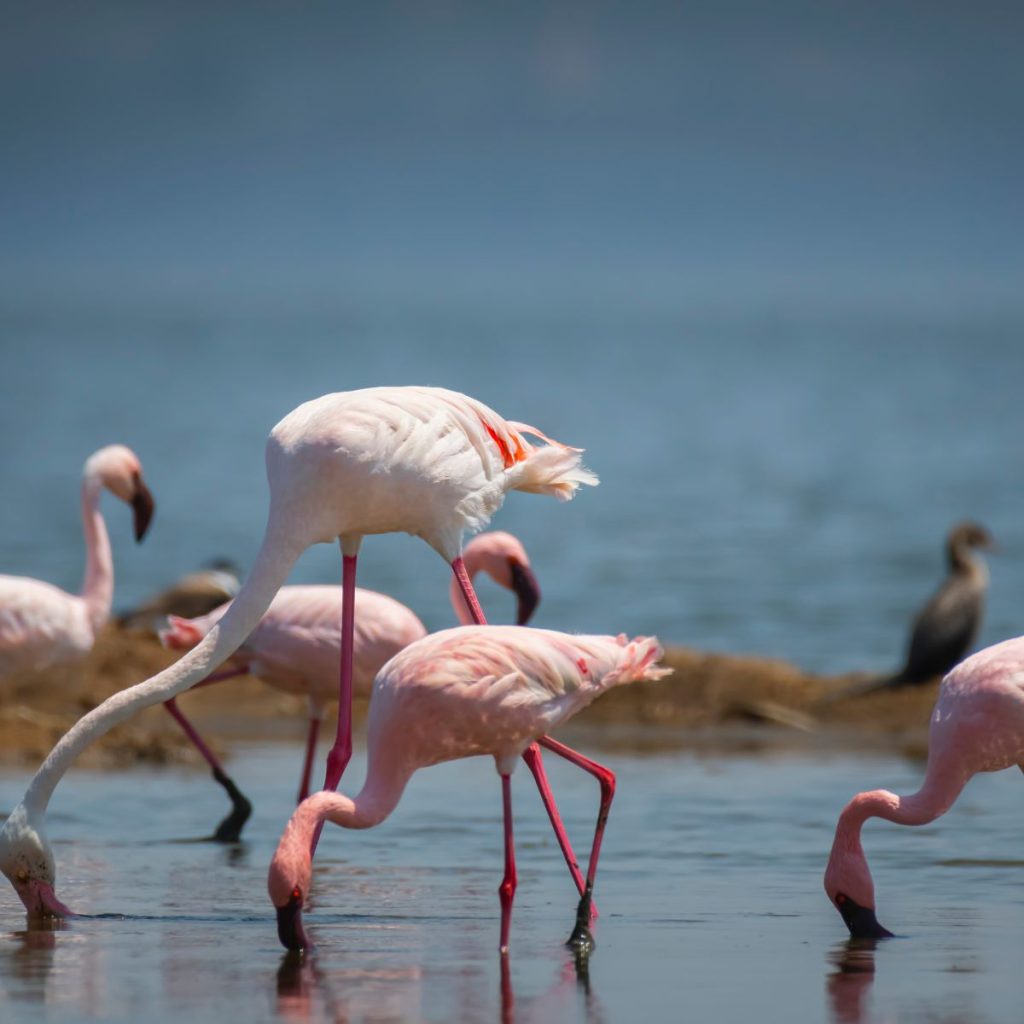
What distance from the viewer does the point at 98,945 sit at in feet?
21.2

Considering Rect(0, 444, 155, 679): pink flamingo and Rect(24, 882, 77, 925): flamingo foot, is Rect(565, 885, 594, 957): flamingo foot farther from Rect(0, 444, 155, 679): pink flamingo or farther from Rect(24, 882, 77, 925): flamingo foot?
Rect(0, 444, 155, 679): pink flamingo

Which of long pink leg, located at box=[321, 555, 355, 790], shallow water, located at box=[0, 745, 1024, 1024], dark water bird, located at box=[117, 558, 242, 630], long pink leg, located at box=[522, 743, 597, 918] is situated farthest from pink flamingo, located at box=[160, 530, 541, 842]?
dark water bird, located at box=[117, 558, 242, 630]

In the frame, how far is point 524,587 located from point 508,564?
0.37 feet

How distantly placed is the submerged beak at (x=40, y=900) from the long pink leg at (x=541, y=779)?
5.00 ft

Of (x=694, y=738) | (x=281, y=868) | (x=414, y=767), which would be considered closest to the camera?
(x=281, y=868)

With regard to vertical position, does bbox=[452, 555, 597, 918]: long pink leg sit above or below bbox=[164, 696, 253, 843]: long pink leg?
above

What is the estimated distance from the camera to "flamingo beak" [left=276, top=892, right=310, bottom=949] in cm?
620

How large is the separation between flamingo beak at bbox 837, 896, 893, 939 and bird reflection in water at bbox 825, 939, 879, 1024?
3cm

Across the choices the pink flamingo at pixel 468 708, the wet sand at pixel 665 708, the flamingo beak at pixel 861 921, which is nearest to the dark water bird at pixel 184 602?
the wet sand at pixel 665 708

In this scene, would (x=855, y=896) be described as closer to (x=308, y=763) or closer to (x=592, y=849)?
(x=592, y=849)

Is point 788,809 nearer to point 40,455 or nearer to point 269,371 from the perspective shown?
point 40,455

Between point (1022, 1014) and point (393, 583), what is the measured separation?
16.0m

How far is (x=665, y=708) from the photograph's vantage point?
12500mm

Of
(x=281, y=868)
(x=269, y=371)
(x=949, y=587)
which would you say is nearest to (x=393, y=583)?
(x=949, y=587)
